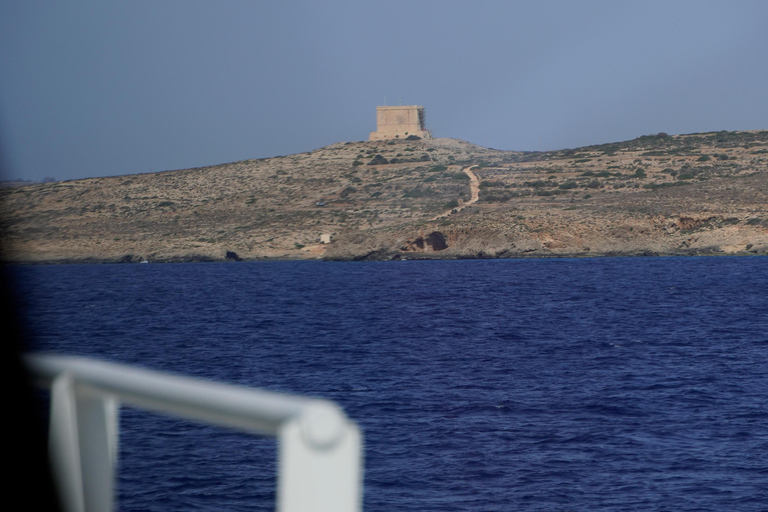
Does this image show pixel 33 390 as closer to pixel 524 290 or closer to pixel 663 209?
pixel 524 290

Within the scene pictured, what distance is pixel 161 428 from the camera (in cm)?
1734

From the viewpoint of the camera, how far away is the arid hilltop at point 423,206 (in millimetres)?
84375

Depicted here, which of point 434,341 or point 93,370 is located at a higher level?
point 93,370

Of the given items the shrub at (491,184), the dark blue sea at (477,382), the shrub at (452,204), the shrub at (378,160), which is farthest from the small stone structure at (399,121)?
the dark blue sea at (477,382)

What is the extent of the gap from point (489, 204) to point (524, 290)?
3760cm

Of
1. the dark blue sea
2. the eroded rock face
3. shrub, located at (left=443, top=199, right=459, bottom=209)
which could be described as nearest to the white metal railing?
the dark blue sea

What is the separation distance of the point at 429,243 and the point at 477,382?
6122cm

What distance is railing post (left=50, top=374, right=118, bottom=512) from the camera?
199cm

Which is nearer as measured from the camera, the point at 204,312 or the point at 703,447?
the point at 703,447

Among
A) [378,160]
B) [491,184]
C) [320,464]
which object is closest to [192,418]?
[320,464]

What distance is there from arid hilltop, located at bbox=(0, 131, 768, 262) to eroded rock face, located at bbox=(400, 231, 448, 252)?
142 mm

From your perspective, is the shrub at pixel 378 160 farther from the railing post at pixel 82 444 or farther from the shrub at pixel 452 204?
the railing post at pixel 82 444

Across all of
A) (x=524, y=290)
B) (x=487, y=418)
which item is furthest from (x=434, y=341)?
(x=524, y=290)

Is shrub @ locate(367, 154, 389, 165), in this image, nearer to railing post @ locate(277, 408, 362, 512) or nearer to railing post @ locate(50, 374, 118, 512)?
railing post @ locate(50, 374, 118, 512)
